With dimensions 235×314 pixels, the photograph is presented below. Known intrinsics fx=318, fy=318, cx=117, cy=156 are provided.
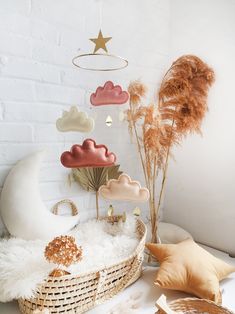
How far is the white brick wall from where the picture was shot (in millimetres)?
1210

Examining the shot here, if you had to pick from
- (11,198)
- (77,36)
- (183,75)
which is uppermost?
(77,36)

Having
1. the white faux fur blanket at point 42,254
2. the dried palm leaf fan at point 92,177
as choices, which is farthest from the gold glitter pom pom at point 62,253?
the dried palm leaf fan at point 92,177

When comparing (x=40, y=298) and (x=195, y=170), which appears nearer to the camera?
(x=40, y=298)

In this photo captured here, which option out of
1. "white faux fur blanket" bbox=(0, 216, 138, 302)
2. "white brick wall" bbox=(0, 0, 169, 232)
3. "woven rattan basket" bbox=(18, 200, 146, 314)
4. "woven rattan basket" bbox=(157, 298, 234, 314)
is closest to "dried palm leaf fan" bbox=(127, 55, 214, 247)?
"white brick wall" bbox=(0, 0, 169, 232)

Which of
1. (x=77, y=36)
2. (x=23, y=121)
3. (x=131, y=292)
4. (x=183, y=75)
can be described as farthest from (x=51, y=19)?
(x=131, y=292)

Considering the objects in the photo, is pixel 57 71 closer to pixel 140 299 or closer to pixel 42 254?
pixel 42 254

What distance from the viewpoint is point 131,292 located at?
3.91ft

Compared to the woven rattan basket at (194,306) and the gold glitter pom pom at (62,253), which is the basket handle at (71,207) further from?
the woven rattan basket at (194,306)

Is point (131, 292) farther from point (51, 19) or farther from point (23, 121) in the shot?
point (51, 19)

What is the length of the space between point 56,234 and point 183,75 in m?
0.85

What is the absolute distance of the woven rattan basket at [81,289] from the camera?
37.8 inches

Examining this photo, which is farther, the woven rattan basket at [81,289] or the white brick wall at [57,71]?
the white brick wall at [57,71]

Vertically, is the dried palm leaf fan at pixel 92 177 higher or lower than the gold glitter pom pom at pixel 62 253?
higher

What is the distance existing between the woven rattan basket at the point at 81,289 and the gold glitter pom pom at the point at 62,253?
48 millimetres
